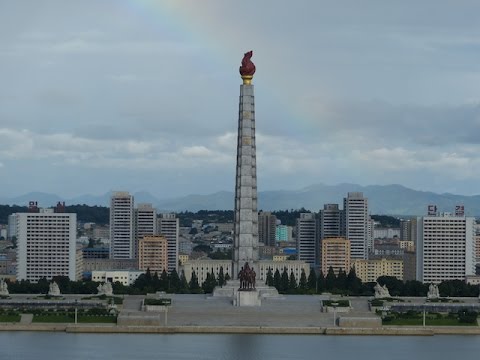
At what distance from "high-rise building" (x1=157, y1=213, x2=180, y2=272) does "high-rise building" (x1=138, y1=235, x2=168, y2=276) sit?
3.33m

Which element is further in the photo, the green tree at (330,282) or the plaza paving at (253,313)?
the green tree at (330,282)

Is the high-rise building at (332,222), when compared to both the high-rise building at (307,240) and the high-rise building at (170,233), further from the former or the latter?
the high-rise building at (170,233)

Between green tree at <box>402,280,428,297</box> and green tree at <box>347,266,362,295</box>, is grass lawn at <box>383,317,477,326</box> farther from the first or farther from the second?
green tree at <box>347,266,362,295</box>

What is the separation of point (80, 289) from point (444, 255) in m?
42.2

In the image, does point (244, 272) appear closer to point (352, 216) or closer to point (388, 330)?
point (388, 330)

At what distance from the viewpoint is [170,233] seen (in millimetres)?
137250

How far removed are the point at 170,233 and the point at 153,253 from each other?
1213 cm

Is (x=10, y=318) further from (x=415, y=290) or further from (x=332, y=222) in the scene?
(x=332, y=222)

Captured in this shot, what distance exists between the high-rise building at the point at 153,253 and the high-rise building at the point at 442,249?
19049mm

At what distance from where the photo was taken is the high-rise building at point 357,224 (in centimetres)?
13588

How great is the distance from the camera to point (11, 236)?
7279 inches

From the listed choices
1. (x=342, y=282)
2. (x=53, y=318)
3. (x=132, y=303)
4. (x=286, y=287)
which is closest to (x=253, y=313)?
(x=132, y=303)

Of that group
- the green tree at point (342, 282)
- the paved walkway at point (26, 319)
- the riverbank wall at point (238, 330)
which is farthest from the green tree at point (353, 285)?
the paved walkway at point (26, 319)

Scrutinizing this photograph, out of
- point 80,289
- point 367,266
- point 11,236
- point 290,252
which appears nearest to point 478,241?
point 290,252
